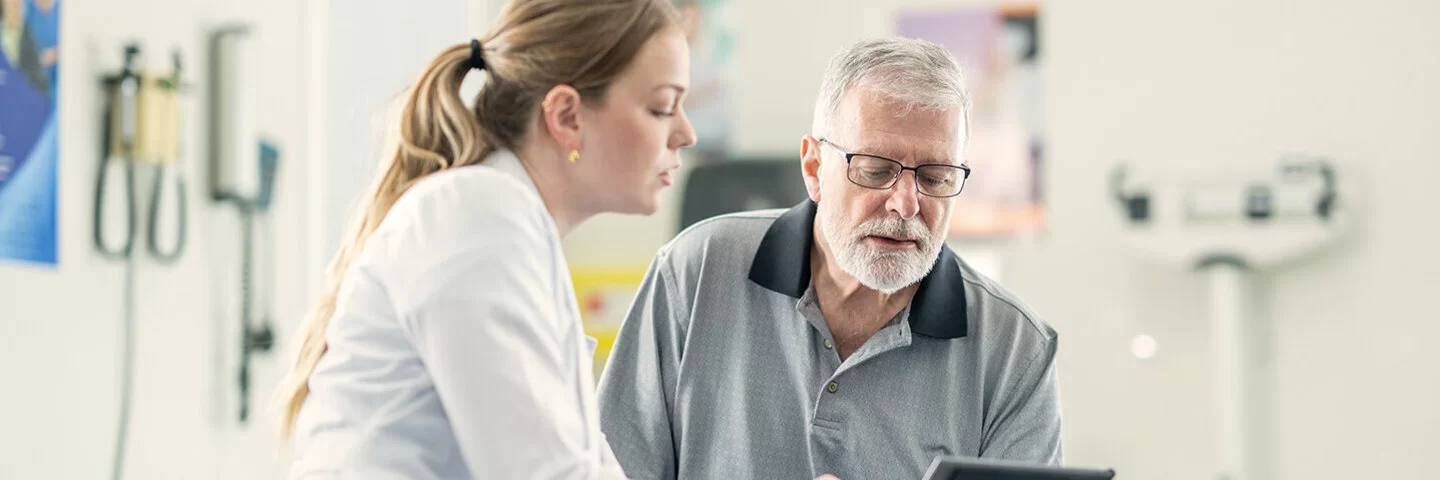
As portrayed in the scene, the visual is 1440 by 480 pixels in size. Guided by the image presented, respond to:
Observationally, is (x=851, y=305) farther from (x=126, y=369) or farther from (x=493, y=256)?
(x=126, y=369)

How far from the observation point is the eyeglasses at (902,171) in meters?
1.89

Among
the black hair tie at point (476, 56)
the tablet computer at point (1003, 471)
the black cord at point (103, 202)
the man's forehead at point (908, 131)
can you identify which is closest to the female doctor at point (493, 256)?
the black hair tie at point (476, 56)

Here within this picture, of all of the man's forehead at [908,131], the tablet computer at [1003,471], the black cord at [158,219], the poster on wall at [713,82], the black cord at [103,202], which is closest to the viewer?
the tablet computer at [1003,471]

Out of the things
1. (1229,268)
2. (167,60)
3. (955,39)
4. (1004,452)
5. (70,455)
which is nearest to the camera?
(1004,452)

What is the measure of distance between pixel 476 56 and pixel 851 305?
2.41ft

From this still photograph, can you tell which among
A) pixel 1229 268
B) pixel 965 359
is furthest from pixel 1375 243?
pixel 965 359

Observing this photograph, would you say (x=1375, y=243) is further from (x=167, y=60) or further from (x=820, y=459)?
(x=167, y=60)

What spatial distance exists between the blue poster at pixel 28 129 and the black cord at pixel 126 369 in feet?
0.92

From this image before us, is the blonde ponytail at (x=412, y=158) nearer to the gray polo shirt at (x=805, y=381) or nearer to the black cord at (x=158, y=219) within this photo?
the gray polo shirt at (x=805, y=381)

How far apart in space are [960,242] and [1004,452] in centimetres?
256

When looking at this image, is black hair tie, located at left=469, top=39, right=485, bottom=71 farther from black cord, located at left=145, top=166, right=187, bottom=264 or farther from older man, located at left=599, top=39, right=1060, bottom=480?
black cord, located at left=145, top=166, right=187, bottom=264

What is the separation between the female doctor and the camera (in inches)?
46.8

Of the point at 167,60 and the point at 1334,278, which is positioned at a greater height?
the point at 167,60

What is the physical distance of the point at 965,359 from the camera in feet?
6.35
